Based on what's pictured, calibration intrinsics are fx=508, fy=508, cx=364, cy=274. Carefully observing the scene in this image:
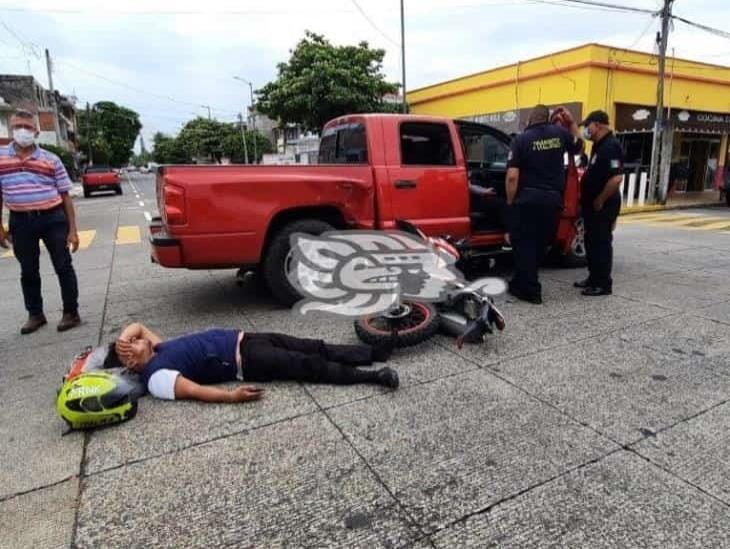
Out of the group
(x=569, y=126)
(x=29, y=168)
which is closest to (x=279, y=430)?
(x=29, y=168)

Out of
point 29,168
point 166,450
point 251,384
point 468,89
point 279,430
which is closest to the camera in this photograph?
point 166,450

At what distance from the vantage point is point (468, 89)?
20.2 m

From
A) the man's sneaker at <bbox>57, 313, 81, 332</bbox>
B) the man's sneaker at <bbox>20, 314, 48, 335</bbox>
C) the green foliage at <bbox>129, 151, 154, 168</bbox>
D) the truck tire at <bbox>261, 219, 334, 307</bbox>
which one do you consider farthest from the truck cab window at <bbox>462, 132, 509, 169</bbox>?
the green foliage at <bbox>129, 151, 154, 168</bbox>

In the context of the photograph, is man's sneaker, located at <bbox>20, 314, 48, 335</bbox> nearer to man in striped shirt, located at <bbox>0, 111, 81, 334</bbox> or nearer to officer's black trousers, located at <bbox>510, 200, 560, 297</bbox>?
man in striped shirt, located at <bbox>0, 111, 81, 334</bbox>

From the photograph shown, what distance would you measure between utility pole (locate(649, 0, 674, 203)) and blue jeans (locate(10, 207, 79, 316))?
15404 mm

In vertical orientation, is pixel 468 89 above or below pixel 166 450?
above

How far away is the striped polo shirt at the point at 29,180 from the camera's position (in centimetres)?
423

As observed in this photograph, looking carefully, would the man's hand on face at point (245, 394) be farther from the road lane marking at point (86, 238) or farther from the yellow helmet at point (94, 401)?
the road lane marking at point (86, 238)

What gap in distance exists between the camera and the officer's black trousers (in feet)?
16.2

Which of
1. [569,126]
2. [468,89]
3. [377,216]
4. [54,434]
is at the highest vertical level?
[468,89]

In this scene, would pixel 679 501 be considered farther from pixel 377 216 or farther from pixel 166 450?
pixel 377 216

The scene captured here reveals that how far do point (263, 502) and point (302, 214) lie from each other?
3.18 meters

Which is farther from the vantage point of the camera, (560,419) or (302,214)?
(302,214)

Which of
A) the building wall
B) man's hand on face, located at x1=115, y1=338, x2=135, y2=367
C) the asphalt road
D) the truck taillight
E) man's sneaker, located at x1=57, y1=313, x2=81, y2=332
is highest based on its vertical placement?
the building wall
